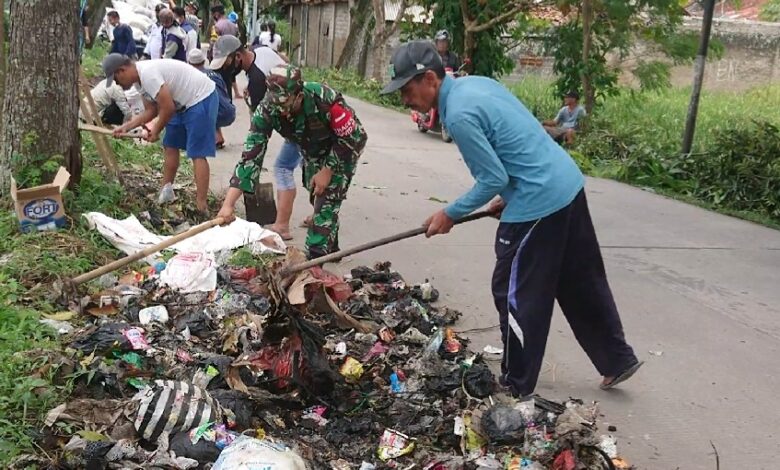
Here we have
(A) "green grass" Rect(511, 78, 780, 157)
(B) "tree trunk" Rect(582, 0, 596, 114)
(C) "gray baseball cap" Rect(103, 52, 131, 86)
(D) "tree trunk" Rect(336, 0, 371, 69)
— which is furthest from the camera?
(D) "tree trunk" Rect(336, 0, 371, 69)

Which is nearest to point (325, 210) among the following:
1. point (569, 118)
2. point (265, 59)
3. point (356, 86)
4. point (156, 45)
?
point (265, 59)

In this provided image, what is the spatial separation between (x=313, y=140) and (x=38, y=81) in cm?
223

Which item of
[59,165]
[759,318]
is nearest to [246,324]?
[59,165]

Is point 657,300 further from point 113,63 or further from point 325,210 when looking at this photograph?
point 113,63

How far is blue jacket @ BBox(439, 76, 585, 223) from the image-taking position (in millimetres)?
3566

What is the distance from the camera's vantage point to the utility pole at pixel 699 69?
32.6ft

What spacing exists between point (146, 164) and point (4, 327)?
4.75m

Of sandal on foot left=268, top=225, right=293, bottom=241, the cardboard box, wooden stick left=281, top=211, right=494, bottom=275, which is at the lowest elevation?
sandal on foot left=268, top=225, right=293, bottom=241

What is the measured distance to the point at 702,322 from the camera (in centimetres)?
536

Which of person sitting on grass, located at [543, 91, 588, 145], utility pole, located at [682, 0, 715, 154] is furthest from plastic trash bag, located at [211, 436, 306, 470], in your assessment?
person sitting on grass, located at [543, 91, 588, 145]

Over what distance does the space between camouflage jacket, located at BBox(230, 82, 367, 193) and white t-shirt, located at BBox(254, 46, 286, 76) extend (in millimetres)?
1761

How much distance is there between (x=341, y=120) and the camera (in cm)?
560

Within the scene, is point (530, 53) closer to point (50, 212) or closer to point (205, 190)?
point (205, 190)

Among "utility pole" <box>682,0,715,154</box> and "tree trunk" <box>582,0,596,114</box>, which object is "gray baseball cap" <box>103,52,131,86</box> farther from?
"tree trunk" <box>582,0,596,114</box>
